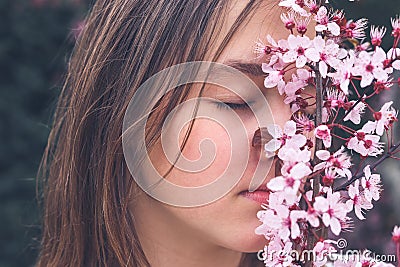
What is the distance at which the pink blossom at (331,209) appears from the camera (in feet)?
2.68

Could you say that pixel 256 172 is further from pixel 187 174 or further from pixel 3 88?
pixel 3 88

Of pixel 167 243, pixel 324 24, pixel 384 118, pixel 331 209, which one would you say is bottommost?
pixel 167 243

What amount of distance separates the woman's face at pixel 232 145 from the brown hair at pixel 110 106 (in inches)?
0.9

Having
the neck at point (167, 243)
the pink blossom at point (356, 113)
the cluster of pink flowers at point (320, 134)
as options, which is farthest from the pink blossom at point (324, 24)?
the neck at point (167, 243)

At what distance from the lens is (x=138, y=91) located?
1154 millimetres

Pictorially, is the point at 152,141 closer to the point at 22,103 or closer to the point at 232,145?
the point at 232,145

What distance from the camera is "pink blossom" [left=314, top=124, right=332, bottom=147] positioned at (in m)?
0.87

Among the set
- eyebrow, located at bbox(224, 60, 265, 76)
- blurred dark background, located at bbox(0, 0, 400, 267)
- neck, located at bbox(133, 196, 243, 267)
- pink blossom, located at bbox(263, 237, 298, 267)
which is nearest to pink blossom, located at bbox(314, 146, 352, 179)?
pink blossom, located at bbox(263, 237, 298, 267)

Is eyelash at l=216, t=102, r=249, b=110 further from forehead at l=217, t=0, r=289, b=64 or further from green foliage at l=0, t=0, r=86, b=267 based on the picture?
green foliage at l=0, t=0, r=86, b=267

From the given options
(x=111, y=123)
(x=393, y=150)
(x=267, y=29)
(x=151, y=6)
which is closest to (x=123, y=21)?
(x=151, y=6)

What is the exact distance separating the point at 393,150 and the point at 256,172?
0.77 feet

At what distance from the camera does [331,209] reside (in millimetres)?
838

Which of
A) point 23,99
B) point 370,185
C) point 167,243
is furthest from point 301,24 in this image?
point 23,99

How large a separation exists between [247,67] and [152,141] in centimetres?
20
